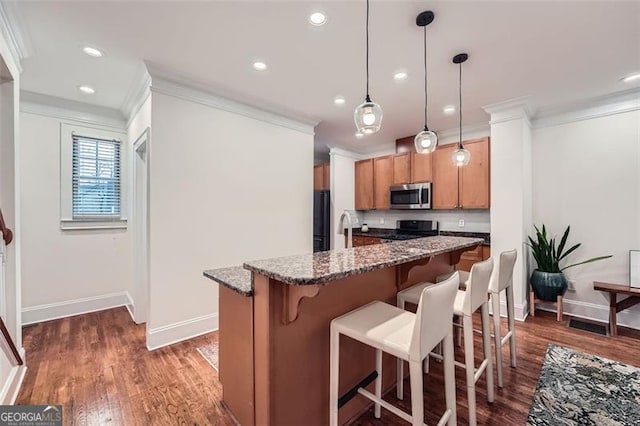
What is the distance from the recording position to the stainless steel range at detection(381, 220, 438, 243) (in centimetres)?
465

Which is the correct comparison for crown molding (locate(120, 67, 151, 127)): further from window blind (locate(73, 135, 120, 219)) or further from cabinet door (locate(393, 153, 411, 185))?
cabinet door (locate(393, 153, 411, 185))

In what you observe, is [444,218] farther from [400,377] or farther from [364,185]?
[400,377]

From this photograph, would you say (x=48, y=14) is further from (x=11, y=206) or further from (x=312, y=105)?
(x=312, y=105)

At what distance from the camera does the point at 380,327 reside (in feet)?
4.64

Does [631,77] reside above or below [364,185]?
above

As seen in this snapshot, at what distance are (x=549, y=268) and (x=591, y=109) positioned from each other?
199 centimetres

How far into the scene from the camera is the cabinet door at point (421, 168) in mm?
4406

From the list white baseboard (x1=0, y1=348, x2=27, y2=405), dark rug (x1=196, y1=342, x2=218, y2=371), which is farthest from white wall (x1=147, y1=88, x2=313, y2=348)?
white baseboard (x1=0, y1=348, x2=27, y2=405)

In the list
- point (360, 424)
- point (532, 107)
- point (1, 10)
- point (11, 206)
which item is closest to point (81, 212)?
A: point (11, 206)

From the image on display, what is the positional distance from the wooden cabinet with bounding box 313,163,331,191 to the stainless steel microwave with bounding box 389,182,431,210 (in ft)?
4.01

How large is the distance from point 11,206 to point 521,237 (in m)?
4.94

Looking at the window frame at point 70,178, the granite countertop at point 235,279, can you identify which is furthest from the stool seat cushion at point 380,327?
the window frame at point 70,178

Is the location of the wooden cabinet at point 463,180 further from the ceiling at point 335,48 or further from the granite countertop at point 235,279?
the granite countertop at point 235,279

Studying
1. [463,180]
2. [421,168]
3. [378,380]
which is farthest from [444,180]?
[378,380]
